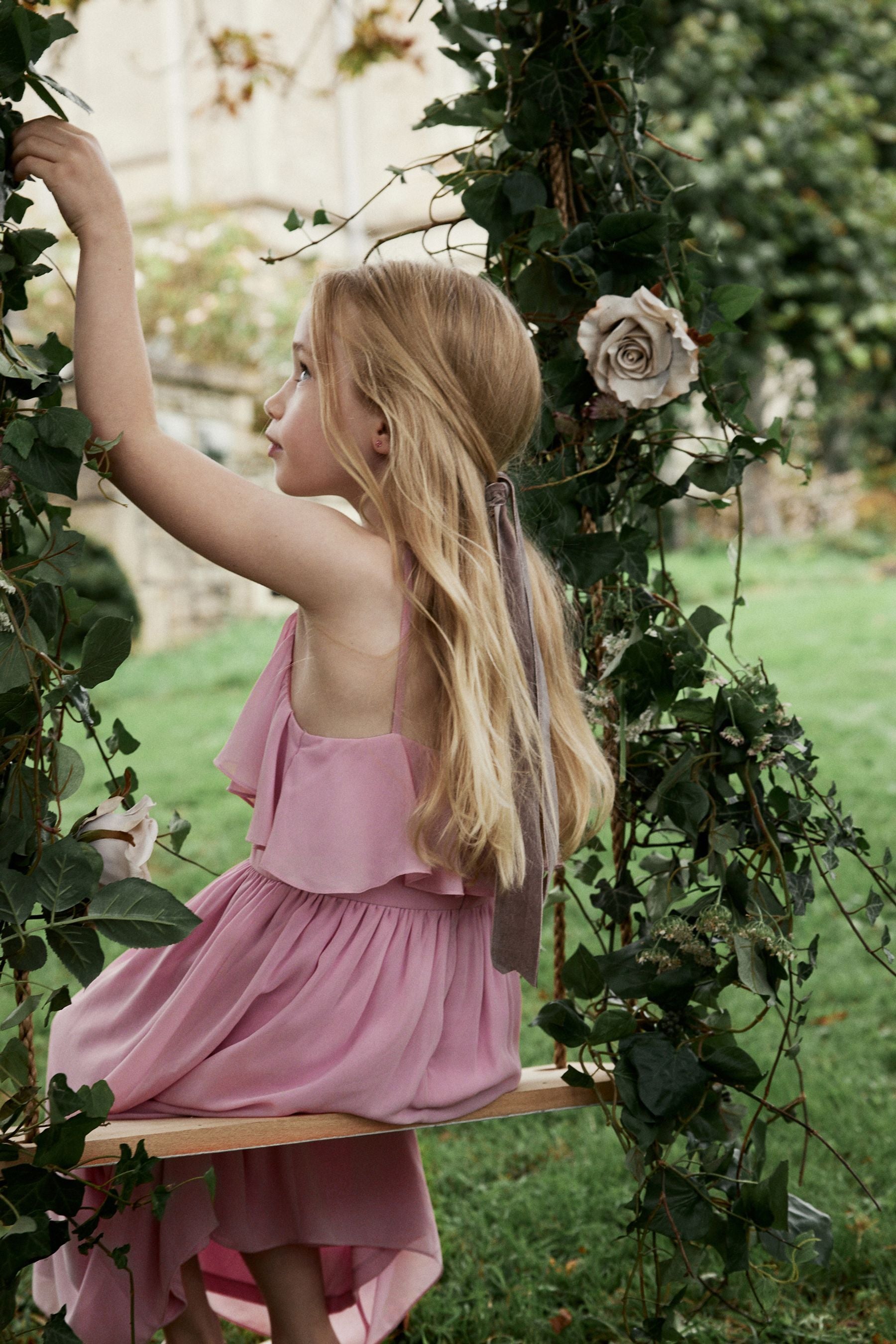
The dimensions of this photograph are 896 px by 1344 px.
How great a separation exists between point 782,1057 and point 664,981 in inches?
56.8

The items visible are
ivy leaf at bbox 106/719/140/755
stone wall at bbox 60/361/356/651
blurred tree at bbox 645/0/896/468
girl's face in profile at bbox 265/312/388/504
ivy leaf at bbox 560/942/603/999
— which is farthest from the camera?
blurred tree at bbox 645/0/896/468

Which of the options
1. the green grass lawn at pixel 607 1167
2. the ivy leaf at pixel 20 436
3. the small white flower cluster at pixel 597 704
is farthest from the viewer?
the green grass lawn at pixel 607 1167

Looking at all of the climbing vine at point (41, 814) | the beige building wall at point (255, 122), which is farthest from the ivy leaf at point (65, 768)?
the beige building wall at point (255, 122)

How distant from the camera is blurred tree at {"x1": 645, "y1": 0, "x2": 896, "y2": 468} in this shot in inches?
330

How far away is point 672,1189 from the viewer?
163 cm

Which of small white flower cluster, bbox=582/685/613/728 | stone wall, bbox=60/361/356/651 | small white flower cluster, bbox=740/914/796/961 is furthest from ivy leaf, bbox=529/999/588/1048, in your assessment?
stone wall, bbox=60/361/356/651

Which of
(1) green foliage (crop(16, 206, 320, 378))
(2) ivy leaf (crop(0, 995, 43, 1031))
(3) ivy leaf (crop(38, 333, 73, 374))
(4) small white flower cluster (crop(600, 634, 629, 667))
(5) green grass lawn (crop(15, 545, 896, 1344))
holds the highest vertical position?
(1) green foliage (crop(16, 206, 320, 378))

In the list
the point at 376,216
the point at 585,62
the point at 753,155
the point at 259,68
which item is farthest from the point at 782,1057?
the point at 376,216

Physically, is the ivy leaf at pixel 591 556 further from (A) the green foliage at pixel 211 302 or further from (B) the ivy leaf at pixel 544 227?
(A) the green foliage at pixel 211 302

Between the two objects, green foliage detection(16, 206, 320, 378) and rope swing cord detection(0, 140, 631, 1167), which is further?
green foliage detection(16, 206, 320, 378)

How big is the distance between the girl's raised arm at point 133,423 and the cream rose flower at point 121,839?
284 mm

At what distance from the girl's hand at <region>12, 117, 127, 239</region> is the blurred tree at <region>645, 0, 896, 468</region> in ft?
24.0

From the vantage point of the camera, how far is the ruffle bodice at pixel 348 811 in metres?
1.51

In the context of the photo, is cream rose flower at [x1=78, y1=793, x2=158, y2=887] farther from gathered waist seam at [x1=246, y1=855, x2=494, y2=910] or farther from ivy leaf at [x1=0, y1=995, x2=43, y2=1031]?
gathered waist seam at [x1=246, y1=855, x2=494, y2=910]
